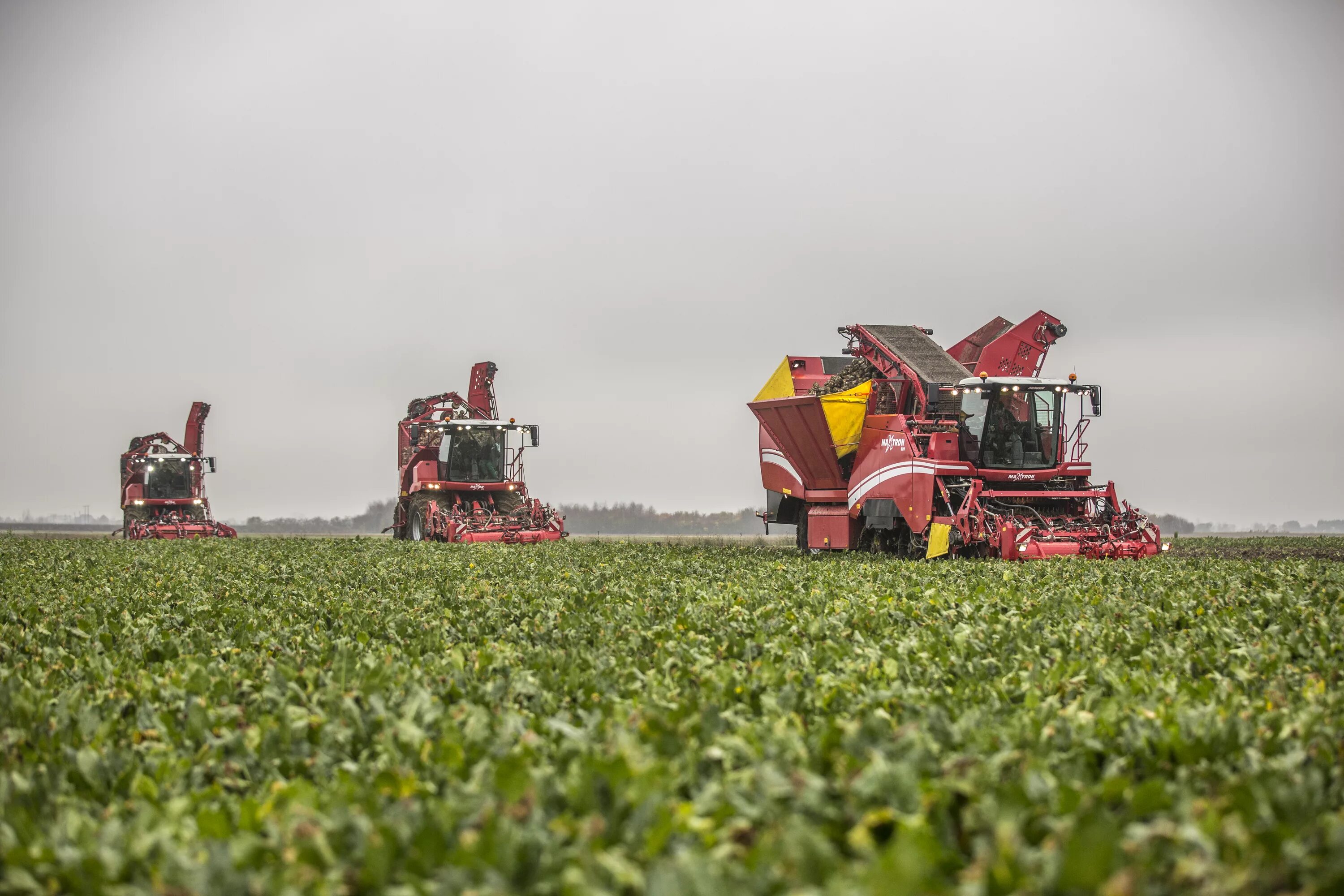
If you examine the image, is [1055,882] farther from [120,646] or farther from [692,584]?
[692,584]

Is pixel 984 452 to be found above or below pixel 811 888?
above

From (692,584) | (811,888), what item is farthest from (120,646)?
(811,888)

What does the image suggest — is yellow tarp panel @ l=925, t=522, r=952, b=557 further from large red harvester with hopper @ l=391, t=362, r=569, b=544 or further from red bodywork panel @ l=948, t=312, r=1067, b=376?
large red harvester with hopper @ l=391, t=362, r=569, b=544

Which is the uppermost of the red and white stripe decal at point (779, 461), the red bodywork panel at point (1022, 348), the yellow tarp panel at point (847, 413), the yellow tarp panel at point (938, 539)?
the red bodywork panel at point (1022, 348)

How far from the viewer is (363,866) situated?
2.43 metres

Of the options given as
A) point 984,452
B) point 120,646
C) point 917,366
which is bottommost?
point 120,646

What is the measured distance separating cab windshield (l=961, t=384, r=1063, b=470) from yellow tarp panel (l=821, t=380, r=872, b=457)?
2005 mm

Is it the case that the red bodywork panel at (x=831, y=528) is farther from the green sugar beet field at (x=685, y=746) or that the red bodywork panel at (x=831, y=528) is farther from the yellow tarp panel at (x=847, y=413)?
the green sugar beet field at (x=685, y=746)

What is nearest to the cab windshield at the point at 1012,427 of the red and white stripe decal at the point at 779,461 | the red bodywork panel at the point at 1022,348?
the red bodywork panel at the point at 1022,348

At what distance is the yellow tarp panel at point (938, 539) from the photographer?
15422mm

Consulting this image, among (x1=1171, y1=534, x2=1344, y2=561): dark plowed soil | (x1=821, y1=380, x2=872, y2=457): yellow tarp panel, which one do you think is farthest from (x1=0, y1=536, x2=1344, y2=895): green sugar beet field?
(x1=1171, y1=534, x2=1344, y2=561): dark plowed soil

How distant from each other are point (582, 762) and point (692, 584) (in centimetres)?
774

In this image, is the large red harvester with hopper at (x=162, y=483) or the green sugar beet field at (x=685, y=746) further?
the large red harvester with hopper at (x=162, y=483)

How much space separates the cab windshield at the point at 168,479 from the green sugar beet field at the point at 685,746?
31758mm
